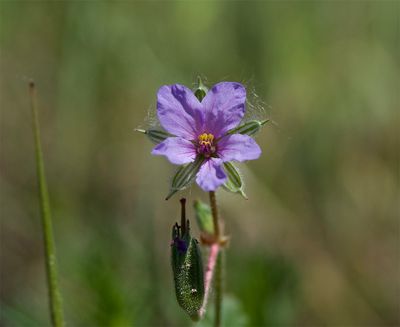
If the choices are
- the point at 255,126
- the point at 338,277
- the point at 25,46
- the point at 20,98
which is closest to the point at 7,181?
the point at 20,98

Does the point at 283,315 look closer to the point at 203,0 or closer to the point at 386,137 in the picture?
the point at 386,137

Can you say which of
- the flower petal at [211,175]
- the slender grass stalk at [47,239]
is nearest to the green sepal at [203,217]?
the flower petal at [211,175]

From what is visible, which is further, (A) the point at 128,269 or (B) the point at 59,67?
(B) the point at 59,67

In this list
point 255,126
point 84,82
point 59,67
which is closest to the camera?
point 255,126

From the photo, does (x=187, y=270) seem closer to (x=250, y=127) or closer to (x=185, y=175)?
(x=185, y=175)

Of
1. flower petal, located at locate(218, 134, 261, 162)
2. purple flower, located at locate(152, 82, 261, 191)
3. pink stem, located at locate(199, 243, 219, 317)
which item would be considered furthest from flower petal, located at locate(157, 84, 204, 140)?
pink stem, located at locate(199, 243, 219, 317)

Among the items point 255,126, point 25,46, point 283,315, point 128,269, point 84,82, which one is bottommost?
point 283,315

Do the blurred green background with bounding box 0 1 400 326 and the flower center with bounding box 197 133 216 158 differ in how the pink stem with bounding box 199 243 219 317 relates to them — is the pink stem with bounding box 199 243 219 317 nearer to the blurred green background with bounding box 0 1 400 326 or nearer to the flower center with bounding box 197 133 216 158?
the flower center with bounding box 197 133 216 158
